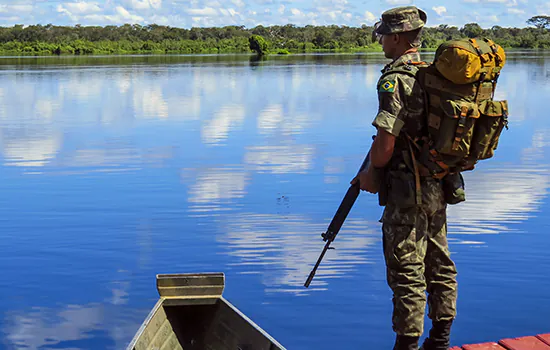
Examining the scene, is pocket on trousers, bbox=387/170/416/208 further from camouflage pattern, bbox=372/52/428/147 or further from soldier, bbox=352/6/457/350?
camouflage pattern, bbox=372/52/428/147

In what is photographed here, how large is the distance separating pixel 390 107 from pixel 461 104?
328 millimetres

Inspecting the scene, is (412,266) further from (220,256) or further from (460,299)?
(220,256)

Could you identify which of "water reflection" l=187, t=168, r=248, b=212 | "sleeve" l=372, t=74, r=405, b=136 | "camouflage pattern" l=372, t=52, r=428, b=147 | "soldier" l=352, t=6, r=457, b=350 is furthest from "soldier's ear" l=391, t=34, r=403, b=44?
"water reflection" l=187, t=168, r=248, b=212

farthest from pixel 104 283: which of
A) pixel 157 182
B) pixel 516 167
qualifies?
pixel 516 167

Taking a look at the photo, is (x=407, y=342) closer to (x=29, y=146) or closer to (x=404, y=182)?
(x=404, y=182)

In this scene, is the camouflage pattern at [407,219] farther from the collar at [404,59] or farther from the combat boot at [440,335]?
the combat boot at [440,335]

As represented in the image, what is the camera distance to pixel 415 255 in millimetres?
3914

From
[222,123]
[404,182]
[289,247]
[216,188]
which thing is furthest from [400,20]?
[222,123]

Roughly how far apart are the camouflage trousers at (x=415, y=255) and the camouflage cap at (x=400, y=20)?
2.42ft

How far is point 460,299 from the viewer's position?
6145 millimetres

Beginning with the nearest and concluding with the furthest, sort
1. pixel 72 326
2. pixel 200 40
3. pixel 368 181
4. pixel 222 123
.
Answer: pixel 368 181, pixel 72 326, pixel 222 123, pixel 200 40

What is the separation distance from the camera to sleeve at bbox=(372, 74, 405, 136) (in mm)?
3750

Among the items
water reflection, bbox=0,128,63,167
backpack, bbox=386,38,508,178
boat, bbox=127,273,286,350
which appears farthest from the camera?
water reflection, bbox=0,128,63,167

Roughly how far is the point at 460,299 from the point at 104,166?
737 cm
